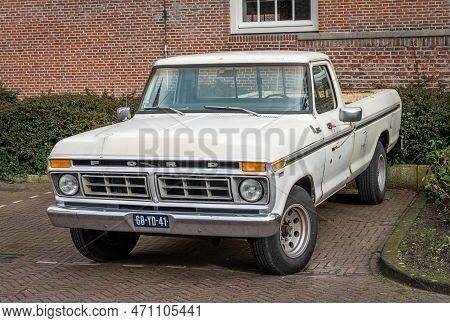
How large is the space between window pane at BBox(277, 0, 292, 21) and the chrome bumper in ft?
30.3

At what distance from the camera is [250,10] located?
50.9ft

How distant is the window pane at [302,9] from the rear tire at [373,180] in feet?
18.3

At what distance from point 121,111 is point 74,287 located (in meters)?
2.21

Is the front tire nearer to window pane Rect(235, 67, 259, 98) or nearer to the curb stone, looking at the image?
the curb stone

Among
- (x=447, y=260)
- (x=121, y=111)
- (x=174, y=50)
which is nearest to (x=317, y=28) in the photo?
(x=174, y=50)

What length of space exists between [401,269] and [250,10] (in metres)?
9.65

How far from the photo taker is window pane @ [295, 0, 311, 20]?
15047 millimetres

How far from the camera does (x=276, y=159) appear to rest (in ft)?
21.2

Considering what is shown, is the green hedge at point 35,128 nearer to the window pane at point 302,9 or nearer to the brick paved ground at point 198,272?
the brick paved ground at point 198,272

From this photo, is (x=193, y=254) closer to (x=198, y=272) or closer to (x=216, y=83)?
(x=198, y=272)

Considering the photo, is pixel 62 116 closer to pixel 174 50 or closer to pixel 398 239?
pixel 174 50

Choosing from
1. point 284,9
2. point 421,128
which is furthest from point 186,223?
Result: point 284,9

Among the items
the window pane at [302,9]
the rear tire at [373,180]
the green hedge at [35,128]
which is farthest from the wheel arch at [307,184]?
the window pane at [302,9]

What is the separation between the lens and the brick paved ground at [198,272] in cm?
645
